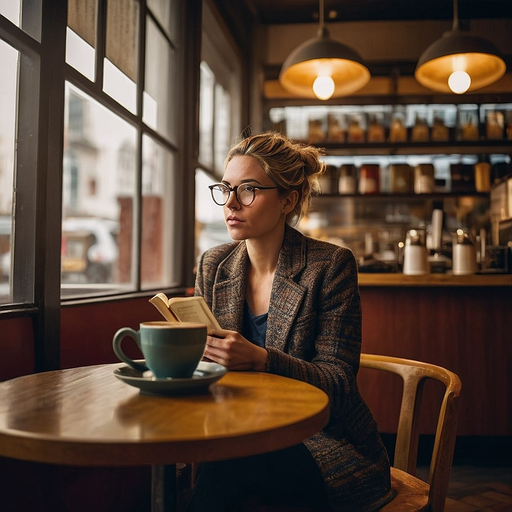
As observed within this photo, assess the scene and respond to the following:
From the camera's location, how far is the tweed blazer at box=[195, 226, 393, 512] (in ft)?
3.82

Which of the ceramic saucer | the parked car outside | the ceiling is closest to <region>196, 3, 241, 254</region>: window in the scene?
the ceiling

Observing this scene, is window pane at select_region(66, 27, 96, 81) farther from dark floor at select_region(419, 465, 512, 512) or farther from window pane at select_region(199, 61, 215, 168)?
dark floor at select_region(419, 465, 512, 512)

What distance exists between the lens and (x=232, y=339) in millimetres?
1107

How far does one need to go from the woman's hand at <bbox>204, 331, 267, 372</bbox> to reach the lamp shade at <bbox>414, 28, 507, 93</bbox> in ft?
8.78

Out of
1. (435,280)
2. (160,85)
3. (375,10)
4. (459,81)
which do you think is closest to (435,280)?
(435,280)

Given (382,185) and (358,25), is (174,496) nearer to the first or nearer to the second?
(382,185)

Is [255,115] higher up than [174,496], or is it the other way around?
[255,115]

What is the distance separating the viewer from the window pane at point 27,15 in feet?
5.38

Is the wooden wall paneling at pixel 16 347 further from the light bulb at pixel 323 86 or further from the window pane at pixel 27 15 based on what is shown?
the light bulb at pixel 323 86

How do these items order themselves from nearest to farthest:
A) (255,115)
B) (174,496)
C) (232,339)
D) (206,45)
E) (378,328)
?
(174,496), (232,339), (378,328), (206,45), (255,115)

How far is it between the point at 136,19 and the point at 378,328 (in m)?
1.99

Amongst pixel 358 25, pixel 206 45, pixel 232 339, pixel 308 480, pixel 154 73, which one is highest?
pixel 358 25

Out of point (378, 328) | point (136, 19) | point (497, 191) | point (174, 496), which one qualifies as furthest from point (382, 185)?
point (174, 496)

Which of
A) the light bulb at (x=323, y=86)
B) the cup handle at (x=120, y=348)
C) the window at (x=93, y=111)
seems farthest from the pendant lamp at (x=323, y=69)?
the cup handle at (x=120, y=348)
